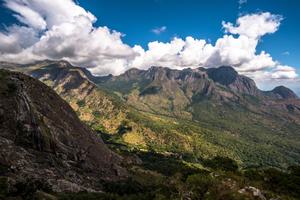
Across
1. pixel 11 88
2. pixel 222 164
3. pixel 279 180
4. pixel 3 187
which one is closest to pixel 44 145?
pixel 11 88

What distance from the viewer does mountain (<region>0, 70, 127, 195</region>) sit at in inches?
4161

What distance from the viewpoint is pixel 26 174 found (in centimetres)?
10256

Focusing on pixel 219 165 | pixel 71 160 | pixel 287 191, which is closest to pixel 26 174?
pixel 71 160

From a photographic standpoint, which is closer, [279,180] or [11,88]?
[279,180]

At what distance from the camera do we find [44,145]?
12706cm

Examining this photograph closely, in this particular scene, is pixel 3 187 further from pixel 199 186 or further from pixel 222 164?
pixel 222 164

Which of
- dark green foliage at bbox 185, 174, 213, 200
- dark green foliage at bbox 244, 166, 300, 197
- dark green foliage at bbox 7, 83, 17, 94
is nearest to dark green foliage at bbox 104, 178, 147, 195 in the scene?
dark green foliage at bbox 185, 174, 213, 200

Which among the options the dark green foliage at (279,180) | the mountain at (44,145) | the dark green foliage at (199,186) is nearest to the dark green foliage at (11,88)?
the mountain at (44,145)

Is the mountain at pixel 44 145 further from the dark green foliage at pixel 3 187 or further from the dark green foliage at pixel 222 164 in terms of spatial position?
the dark green foliage at pixel 222 164

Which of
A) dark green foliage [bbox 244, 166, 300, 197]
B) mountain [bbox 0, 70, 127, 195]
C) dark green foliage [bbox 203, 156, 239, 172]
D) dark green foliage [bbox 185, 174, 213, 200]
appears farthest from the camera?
dark green foliage [bbox 203, 156, 239, 172]

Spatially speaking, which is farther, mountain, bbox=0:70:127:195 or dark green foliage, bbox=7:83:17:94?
dark green foliage, bbox=7:83:17:94

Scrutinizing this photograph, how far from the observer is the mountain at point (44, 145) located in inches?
4161

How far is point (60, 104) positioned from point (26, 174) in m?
66.7

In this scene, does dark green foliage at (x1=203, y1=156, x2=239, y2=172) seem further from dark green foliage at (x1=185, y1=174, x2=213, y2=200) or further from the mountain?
the mountain
